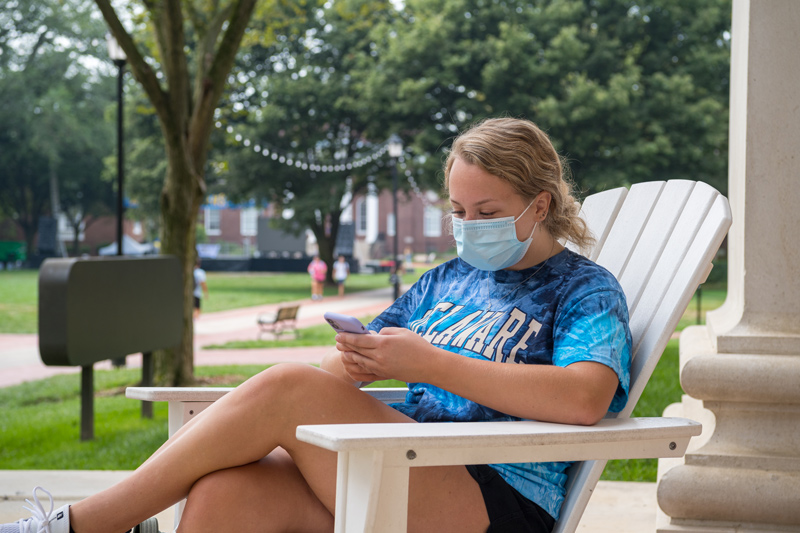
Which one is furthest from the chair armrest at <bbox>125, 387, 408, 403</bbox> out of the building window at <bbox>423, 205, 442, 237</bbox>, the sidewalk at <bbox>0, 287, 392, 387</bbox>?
the building window at <bbox>423, 205, 442, 237</bbox>

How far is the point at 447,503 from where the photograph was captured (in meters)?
1.71

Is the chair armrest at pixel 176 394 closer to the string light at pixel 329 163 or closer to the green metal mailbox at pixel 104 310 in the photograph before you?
the green metal mailbox at pixel 104 310

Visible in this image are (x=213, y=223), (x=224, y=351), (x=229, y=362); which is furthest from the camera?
(x=213, y=223)

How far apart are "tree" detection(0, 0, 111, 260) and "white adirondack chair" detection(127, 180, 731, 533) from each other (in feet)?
134

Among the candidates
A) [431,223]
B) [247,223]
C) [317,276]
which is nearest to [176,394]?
[317,276]

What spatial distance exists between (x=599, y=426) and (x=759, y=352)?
122 cm

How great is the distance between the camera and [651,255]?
7.29ft

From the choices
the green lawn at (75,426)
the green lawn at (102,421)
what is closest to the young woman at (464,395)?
the green lawn at (102,421)

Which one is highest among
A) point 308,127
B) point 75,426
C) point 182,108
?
point 308,127

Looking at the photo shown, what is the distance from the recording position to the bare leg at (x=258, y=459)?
1.70m

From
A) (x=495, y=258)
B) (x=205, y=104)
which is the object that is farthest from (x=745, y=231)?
(x=205, y=104)

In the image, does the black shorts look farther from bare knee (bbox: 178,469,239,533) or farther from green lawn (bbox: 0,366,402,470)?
green lawn (bbox: 0,366,402,470)

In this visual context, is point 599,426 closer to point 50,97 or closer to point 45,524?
point 45,524

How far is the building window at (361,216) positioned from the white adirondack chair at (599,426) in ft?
151
